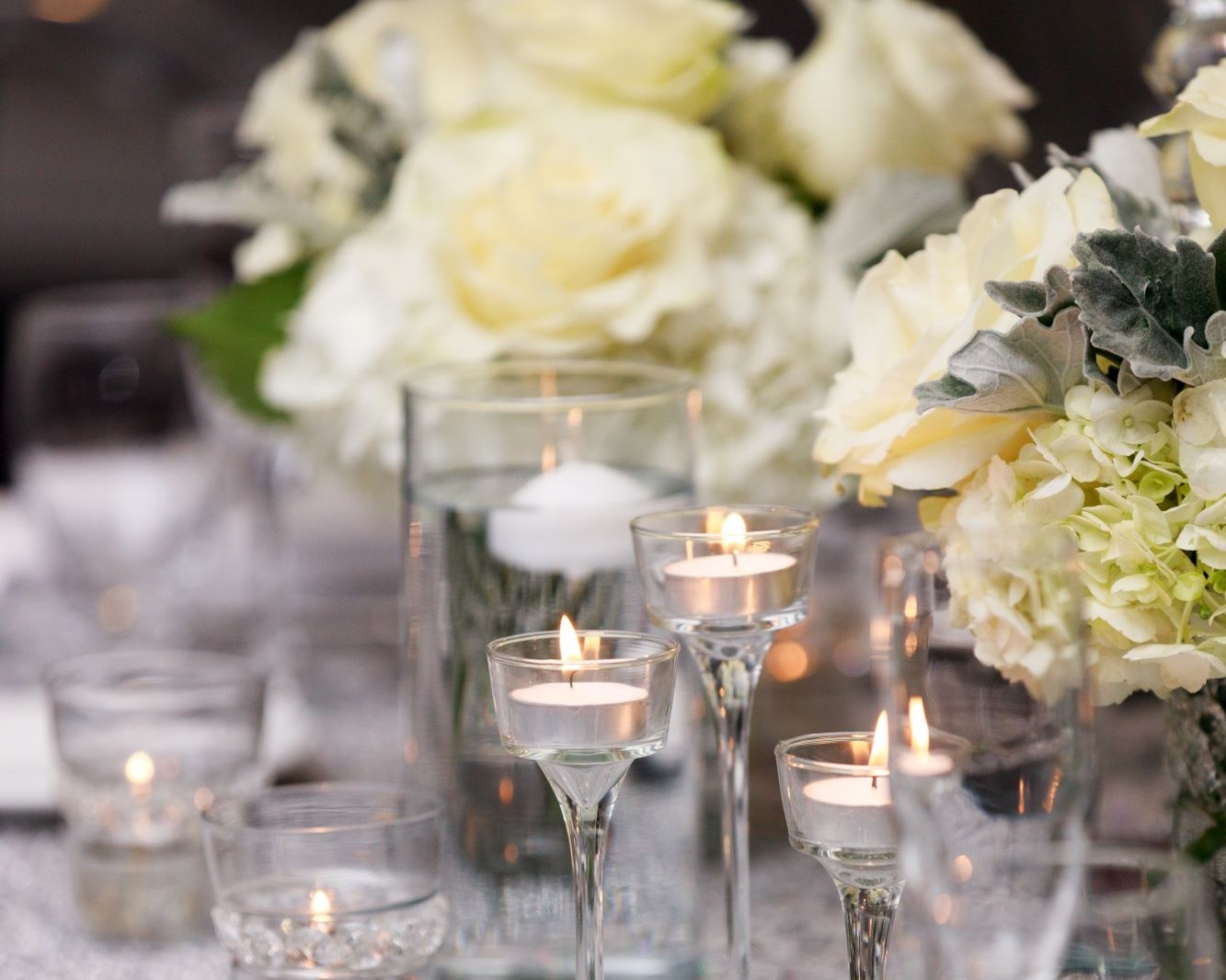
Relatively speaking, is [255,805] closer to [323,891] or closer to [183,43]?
[323,891]

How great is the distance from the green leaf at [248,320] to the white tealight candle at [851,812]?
1.57ft

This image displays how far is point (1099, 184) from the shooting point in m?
0.38

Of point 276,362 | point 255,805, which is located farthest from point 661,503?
point 276,362

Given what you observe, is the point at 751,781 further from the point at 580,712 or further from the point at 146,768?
the point at 580,712

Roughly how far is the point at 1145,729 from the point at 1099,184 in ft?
1.40

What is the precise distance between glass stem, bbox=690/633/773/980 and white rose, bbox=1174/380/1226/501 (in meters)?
0.11

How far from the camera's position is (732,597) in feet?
1.22

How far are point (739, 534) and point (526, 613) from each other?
14 centimetres

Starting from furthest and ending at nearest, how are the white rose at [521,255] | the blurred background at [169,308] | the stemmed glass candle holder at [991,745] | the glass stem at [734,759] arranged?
1. the blurred background at [169,308]
2. the white rose at [521,255]
3. the glass stem at [734,759]
4. the stemmed glass candle holder at [991,745]

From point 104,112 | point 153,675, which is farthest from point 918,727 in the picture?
point 104,112

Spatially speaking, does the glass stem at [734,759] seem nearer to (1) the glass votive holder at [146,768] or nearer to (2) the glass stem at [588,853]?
(2) the glass stem at [588,853]

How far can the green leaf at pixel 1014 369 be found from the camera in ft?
1.14

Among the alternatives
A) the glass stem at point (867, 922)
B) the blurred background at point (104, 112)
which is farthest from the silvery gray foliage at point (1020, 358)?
the blurred background at point (104, 112)

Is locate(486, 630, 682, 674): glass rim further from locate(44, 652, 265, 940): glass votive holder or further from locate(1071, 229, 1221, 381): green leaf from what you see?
locate(44, 652, 265, 940): glass votive holder
